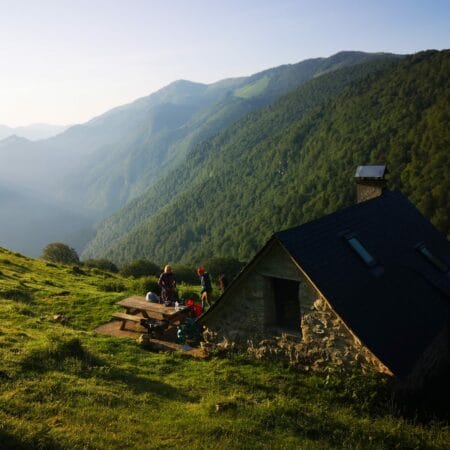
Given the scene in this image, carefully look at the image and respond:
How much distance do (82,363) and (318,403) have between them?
5948 mm

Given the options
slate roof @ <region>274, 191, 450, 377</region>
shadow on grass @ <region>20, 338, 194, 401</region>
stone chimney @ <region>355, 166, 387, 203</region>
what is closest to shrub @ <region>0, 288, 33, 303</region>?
shadow on grass @ <region>20, 338, 194, 401</region>

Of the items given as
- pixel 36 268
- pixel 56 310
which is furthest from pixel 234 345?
pixel 36 268

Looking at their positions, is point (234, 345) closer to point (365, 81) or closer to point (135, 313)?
point (135, 313)

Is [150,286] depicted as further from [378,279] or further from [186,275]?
[186,275]

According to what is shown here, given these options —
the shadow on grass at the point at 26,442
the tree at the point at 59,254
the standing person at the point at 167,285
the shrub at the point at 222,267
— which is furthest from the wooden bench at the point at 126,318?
the shrub at the point at 222,267

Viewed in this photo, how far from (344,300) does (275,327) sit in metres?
2.25

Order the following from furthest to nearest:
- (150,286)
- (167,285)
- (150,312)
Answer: (150,286) < (167,285) < (150,312)

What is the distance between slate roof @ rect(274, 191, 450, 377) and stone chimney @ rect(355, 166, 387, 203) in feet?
6.91

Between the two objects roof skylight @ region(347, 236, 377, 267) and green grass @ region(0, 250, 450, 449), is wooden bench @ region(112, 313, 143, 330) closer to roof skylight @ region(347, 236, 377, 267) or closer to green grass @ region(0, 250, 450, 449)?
green grass @ region(0, 250, 450, 449)

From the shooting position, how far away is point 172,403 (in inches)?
405

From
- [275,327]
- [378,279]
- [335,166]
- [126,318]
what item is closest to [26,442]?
[275,327]

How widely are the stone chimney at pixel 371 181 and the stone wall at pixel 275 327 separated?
870 centimetres

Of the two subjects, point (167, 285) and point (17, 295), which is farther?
point (17, 295)

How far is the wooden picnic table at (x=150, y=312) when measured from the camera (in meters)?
16.2
